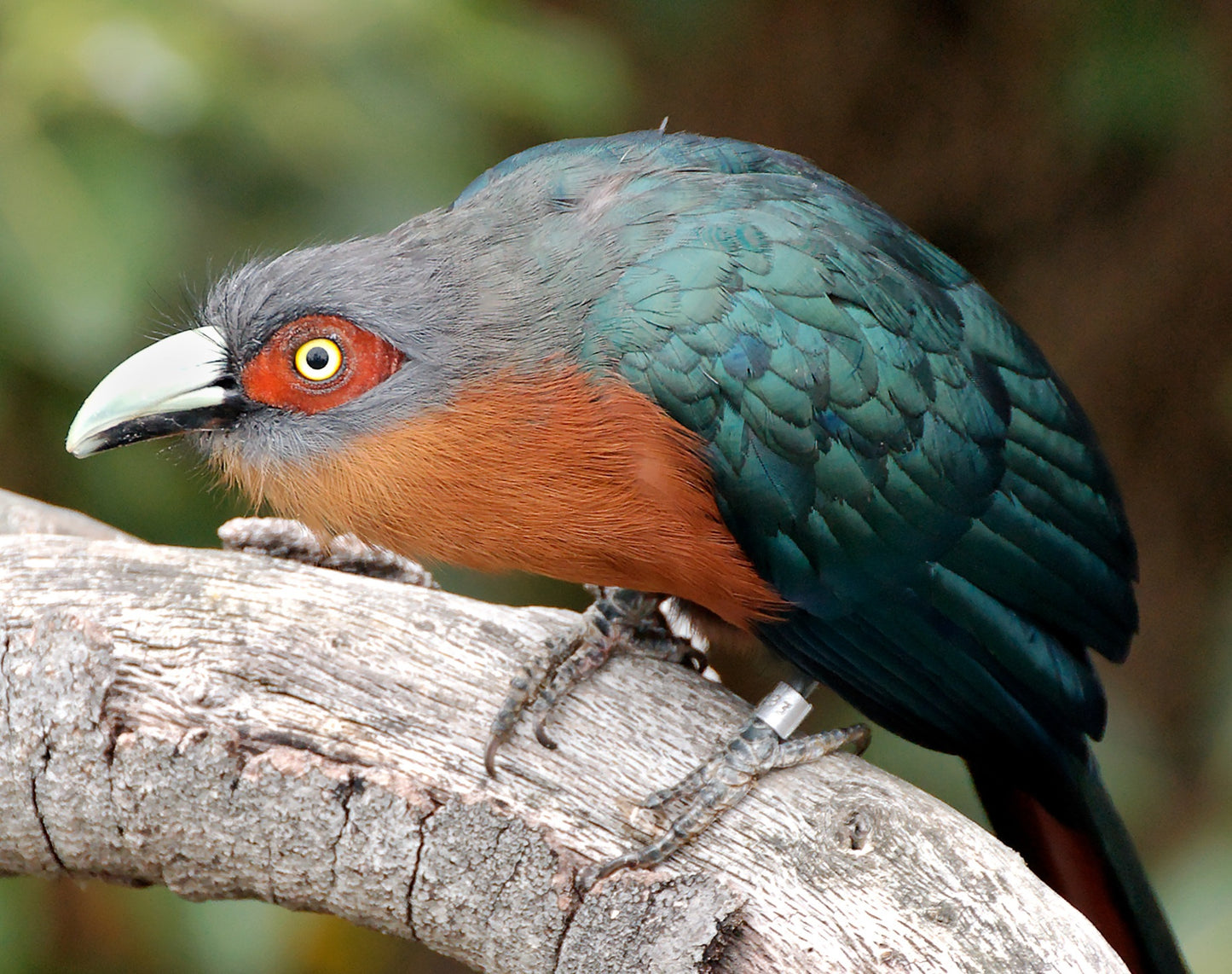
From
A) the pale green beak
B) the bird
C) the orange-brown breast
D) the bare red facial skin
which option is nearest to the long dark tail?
the bird

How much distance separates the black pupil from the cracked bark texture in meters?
0.50

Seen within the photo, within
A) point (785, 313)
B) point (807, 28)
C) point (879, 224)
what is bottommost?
point (785, 313)

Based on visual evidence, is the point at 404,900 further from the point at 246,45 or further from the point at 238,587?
the point at 246,45

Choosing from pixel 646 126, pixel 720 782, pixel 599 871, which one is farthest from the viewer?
pixel 646 126

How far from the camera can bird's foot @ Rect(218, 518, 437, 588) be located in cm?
303

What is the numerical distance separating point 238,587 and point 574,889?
3.09ft

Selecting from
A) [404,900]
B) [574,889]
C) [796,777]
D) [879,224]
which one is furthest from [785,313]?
[404,900]

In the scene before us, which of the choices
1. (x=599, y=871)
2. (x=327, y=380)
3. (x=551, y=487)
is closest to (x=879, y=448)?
(x=551, y=487)

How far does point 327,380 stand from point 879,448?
3.54ft

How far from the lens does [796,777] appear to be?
2662 millimetres

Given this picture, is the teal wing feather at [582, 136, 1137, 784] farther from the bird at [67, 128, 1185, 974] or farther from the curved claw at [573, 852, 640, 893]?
the curved claw at [573, 852, 640, 893]

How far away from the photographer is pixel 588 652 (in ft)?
9.52

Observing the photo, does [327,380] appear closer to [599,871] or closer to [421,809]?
[421,809]

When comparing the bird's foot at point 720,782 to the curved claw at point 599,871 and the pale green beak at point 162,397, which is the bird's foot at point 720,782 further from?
the pale green beak at point 162,397
